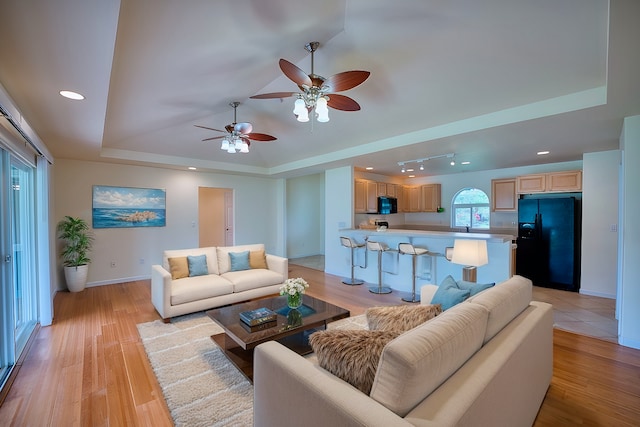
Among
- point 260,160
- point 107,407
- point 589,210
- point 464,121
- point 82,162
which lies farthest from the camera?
point 260,160

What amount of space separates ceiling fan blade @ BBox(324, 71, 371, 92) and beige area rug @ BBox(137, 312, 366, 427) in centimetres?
251

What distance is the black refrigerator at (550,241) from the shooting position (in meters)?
4.95

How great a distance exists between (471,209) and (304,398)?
715 cm

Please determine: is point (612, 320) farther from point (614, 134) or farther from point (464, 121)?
point (464, 121)

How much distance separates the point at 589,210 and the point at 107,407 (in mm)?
6681

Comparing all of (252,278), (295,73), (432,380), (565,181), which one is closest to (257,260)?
(252,278)

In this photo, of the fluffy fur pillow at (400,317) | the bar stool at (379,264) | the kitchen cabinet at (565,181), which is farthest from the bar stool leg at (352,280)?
the kitchen cabinet at (565,181)

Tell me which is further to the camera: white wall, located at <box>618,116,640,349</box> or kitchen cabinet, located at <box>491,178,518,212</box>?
kitchen cabinet, located at <box>491,178,518,212</box>

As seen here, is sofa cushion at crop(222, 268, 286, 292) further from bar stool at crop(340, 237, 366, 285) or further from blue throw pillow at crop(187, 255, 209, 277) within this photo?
bar stool at crop(340, 237, 366, 285)

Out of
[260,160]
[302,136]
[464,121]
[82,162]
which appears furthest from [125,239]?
[464,121]

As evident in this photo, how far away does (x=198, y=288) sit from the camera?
368cm

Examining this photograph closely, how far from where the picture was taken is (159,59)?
235cm

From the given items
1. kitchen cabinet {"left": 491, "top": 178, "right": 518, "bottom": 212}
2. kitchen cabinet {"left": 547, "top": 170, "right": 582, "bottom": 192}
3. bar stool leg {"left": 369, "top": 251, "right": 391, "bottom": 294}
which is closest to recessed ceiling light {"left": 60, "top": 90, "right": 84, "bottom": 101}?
bar stool leg {"left": 369, "top": 251, "right": 391, "bottom": 294}

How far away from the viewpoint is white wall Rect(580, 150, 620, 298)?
14.8 ft
